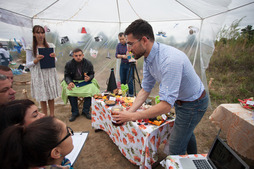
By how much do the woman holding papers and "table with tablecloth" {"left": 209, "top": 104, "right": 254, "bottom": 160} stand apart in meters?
3.43

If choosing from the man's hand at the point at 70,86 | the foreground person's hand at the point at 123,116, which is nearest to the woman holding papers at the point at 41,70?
the man's hand at the point at 70,86

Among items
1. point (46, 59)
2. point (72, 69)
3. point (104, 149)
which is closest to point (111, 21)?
point (72, 69)

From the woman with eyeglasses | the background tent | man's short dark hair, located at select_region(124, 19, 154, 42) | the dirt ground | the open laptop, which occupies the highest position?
the background tent

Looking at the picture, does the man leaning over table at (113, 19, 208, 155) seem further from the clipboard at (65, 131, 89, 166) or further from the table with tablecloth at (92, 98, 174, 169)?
the clipboard at (65, 131, 89, 166)

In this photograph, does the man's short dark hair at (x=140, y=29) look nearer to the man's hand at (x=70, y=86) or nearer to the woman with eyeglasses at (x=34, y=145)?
the woman with eyeglasses at (x=34, y=145)

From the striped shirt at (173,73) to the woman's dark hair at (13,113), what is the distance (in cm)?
130

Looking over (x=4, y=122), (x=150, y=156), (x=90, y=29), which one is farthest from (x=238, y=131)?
(x=90, y=29)

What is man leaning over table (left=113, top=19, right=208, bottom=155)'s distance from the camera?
1.06m

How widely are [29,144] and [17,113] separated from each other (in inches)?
22.9

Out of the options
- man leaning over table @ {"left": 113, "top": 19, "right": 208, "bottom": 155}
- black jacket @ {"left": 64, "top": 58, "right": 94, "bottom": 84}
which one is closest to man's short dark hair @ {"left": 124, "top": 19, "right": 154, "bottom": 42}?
man leaning over table @ {"left": 113, "top": 19, "right": 208, "bottom": 155}

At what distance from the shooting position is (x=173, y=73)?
3.43 ft

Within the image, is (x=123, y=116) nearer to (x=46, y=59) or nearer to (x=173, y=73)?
(x=173, y=73)

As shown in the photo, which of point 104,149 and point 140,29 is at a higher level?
point 140,29

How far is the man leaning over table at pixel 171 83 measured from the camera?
1063 millimetres
